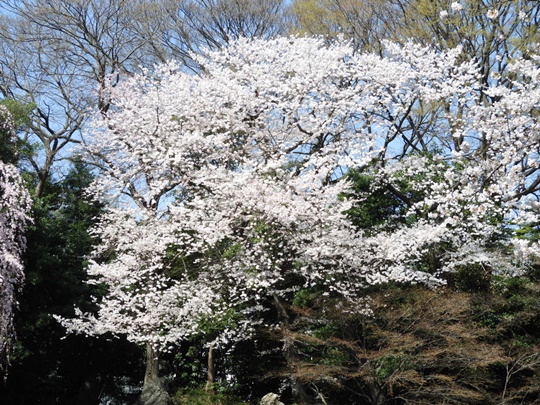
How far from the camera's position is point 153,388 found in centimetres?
1025

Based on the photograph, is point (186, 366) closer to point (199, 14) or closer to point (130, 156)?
point (130, 156)

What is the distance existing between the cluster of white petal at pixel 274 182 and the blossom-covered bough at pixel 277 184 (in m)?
0.04

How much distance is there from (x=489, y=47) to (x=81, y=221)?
10.0 metres

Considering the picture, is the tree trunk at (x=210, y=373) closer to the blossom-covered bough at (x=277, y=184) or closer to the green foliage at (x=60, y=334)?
the blossom-covered bough at (x=277, y=184)

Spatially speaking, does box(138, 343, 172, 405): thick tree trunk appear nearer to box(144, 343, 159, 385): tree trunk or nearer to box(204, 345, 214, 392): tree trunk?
box(144, 343, 159, 385): tree trunk

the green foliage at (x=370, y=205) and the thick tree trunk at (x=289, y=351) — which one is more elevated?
the green foliage at (x=370, y=205)

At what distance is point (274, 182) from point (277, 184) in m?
0.17

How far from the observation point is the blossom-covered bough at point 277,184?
8.59m

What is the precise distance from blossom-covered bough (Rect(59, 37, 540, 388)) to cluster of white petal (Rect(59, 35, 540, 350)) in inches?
1.6

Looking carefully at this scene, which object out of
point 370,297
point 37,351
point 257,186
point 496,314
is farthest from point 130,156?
point 496,314

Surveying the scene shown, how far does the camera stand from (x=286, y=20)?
16.6 metres

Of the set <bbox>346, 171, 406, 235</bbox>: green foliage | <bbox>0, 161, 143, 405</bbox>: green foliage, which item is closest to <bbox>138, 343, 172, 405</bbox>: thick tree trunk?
<bbox>0, 161, 143, 405</bbox>: green foliage

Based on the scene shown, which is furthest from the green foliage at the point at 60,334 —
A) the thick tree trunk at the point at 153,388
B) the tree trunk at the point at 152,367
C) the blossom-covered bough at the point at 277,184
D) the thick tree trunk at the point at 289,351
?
the thick tree trunk at the point at 289,351

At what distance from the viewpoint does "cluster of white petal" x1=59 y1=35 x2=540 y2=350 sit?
338 inches
